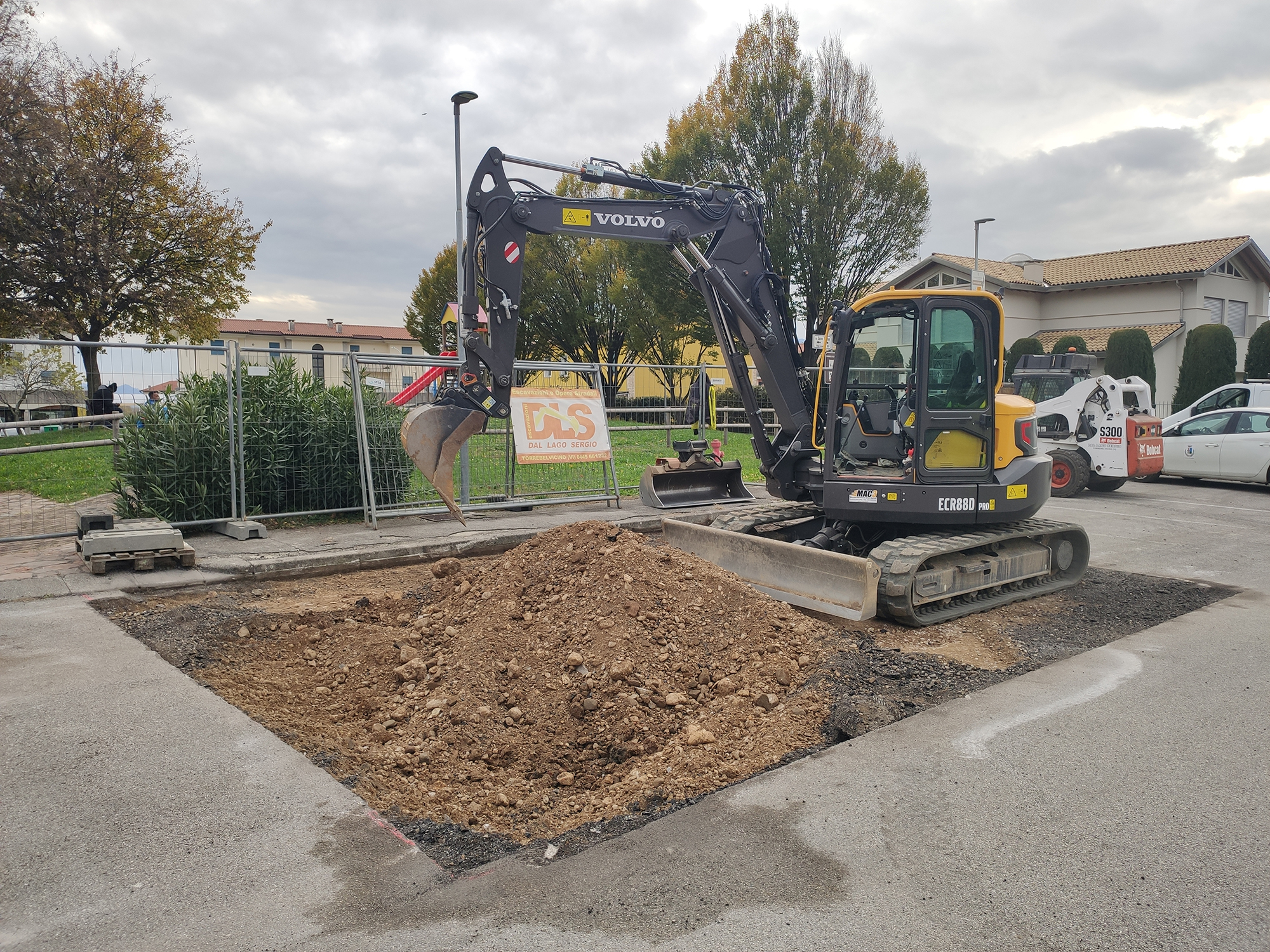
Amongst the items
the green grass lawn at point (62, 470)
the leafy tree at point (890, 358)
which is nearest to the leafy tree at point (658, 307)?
the green grass lawn at point (62, 470)

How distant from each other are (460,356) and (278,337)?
2693 inches

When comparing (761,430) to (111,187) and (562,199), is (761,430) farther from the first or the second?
(111,187)

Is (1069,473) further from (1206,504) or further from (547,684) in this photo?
(547,684)

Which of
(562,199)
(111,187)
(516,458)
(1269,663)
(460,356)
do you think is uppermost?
(111,187)

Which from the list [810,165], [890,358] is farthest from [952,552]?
[810,165]

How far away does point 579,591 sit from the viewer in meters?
6.00

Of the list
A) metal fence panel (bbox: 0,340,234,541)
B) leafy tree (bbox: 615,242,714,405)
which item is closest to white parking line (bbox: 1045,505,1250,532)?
leafy tree (bbox: 615,242,714,405)

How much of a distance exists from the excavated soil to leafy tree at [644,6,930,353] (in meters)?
20.2

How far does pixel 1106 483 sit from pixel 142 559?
1570cm

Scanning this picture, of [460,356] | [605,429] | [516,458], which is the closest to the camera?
[460,356]

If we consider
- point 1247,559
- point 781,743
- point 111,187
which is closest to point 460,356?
point 781,743

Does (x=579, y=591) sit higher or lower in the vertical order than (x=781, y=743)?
higher

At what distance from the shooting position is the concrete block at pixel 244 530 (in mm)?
9328

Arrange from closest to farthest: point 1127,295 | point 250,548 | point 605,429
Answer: point 250,548 < point 605,429 < point 1127,295
